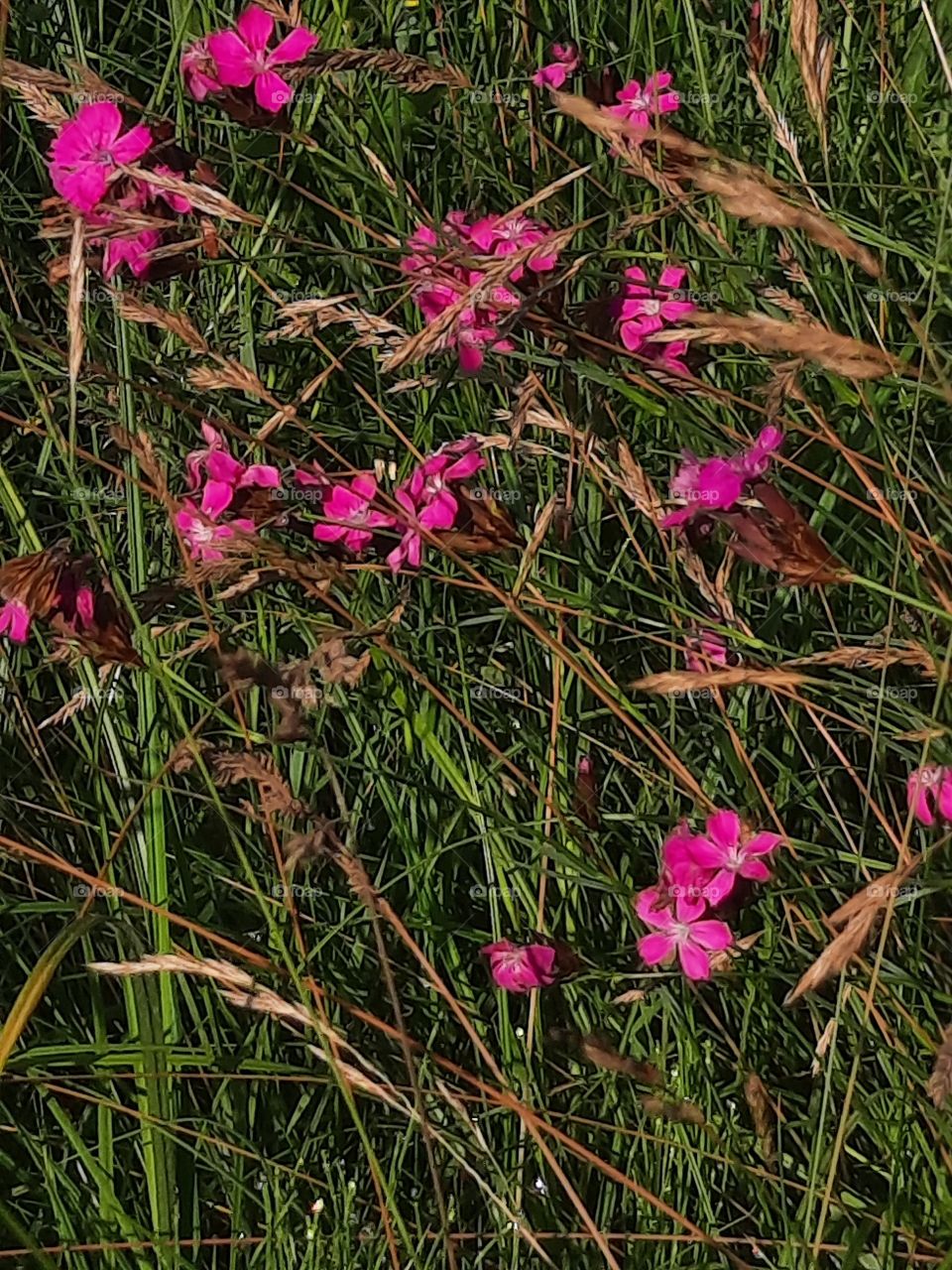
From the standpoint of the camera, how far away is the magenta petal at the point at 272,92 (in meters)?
1.17

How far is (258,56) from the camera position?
1.18m

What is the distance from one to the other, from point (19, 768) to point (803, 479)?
691mm

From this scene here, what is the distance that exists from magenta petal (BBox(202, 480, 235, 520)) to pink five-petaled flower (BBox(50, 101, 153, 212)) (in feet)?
0.76

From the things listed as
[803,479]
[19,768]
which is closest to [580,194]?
[803,479]

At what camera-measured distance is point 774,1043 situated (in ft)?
3.30

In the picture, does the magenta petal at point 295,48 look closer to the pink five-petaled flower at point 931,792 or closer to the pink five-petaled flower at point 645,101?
the pink five-petaled flower at point 645,101

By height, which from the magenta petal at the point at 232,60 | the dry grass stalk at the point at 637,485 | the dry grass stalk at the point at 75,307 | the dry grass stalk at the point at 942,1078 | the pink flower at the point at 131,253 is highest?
the magenta petal at the point at 232,60

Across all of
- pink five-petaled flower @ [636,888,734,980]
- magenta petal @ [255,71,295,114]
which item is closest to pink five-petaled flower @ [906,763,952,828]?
pink five-petaled flower @ [636,888,734,980]

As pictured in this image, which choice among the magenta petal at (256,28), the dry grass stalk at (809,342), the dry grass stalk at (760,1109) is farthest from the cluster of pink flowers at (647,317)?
the dry grass stalk at (760,1109)

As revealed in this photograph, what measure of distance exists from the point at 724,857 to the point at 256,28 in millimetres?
751

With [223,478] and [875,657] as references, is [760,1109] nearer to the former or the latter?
[875,657]

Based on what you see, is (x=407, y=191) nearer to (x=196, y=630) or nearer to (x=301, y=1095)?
(x=196, y=630)

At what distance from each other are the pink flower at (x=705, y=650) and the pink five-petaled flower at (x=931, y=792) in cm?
19

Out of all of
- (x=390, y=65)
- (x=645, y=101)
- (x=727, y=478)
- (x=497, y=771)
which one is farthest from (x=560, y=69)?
(x=497, y=771)
